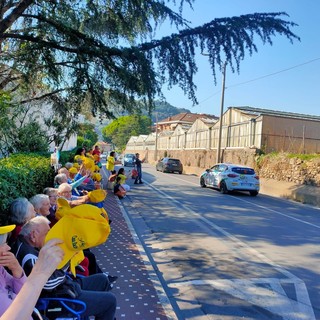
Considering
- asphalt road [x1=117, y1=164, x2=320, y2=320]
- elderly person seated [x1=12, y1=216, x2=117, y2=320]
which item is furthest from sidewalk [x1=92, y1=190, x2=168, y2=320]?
elderly person seated [x1=12, y1=216, x2=117, y2=320]

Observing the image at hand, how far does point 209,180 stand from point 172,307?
14.6m

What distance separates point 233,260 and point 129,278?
6.80 ft

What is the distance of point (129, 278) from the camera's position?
5.03m

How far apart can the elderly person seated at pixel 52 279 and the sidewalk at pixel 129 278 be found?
29.1 inches

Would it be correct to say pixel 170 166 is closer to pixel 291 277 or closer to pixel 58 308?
pixel 291 277

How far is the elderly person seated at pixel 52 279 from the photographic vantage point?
2.85m

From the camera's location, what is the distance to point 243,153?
26625 millimetres

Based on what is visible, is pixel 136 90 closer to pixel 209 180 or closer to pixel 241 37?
pixel 241 37

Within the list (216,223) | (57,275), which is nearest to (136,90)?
(216,223)

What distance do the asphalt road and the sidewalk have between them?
246 millimetres

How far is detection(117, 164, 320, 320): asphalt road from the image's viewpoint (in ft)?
13.9

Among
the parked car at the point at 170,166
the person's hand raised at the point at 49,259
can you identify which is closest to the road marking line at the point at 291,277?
the person's hand raised at the point at 49,259

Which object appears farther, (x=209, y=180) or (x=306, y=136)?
(x=306, y=136)

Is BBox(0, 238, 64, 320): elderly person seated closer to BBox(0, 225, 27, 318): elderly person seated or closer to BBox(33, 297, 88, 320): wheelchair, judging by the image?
BBox(0, 225, 27, 318): elderly person seated
